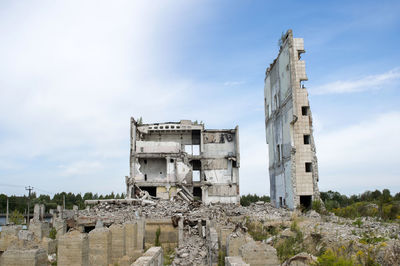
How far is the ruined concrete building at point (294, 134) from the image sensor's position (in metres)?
23.2

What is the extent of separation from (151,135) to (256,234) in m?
24.9

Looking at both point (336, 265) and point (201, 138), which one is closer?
point (336, 265)

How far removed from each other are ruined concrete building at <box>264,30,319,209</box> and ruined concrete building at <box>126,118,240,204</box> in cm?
1067

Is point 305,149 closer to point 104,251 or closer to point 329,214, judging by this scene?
point 329,214

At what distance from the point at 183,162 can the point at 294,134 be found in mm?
14517

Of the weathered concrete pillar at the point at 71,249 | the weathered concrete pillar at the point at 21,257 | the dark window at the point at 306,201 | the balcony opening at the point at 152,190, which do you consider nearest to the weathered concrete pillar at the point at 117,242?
the weathered concrete pillar at the point at 71,249

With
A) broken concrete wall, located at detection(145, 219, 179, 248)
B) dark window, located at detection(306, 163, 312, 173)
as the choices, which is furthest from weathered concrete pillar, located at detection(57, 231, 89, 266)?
dark window, located at detection(306, 163, 312, 173)

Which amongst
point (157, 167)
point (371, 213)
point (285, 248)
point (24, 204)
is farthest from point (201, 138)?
point (24, 204)

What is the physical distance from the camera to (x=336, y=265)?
622 cm

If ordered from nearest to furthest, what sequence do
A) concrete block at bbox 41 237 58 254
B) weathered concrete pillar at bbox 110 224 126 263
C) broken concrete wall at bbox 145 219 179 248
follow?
weathered concrete pillar at bbox 110 224 126 263
concrete block at bbox 41 237 58 254
broken concrete wall at bbox 145 219 179 248

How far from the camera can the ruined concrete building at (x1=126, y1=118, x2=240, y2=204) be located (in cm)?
3444

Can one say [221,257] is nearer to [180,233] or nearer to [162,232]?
[180,233]

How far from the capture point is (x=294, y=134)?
78.2 ft

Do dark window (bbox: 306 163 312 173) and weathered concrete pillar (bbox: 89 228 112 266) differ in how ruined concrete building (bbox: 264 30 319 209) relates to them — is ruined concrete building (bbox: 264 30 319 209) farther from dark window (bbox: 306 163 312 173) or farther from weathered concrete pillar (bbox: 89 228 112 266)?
weathered concrete pillar (bbox: 89 228 112 266)
